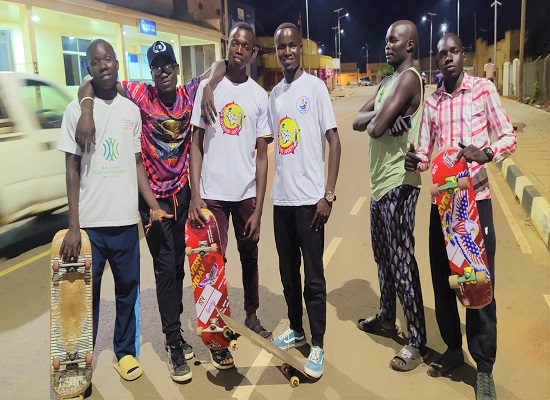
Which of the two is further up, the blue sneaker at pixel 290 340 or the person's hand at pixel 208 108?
the person's hand at pixel 208 108

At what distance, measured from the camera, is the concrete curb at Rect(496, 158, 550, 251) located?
20.4 feet

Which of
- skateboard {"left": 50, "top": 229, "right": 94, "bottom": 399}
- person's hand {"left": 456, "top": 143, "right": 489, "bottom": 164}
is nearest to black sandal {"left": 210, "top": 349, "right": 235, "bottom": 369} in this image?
skateboard {"left": 50, "top": 229, "right": 94, "bottom": 399}

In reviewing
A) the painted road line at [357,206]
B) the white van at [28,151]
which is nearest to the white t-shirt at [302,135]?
the white van at [28,151]

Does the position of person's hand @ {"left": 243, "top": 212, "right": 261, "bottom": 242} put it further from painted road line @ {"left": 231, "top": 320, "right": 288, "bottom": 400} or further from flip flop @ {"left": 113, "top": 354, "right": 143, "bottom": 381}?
Result: flip flop @ {"left": 113, "top": 354, "right": 143, "bottom": 381}

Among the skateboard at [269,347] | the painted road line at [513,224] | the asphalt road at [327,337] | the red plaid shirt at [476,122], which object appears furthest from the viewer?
the painted road line at [513,224]

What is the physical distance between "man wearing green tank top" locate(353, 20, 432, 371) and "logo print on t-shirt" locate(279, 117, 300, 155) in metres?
0.46

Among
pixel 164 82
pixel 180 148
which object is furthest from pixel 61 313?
pixel 164 82

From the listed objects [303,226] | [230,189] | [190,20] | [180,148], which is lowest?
[303,226]

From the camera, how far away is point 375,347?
3.74 metres

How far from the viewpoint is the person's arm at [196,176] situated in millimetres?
3320

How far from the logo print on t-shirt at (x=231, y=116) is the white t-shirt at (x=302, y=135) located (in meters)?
0.25

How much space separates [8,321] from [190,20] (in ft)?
87.3

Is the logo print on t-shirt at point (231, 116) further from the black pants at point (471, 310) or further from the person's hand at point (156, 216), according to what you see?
the black pants at point (471, 310)

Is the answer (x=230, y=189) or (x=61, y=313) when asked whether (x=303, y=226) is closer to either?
(x=230, y=189)
